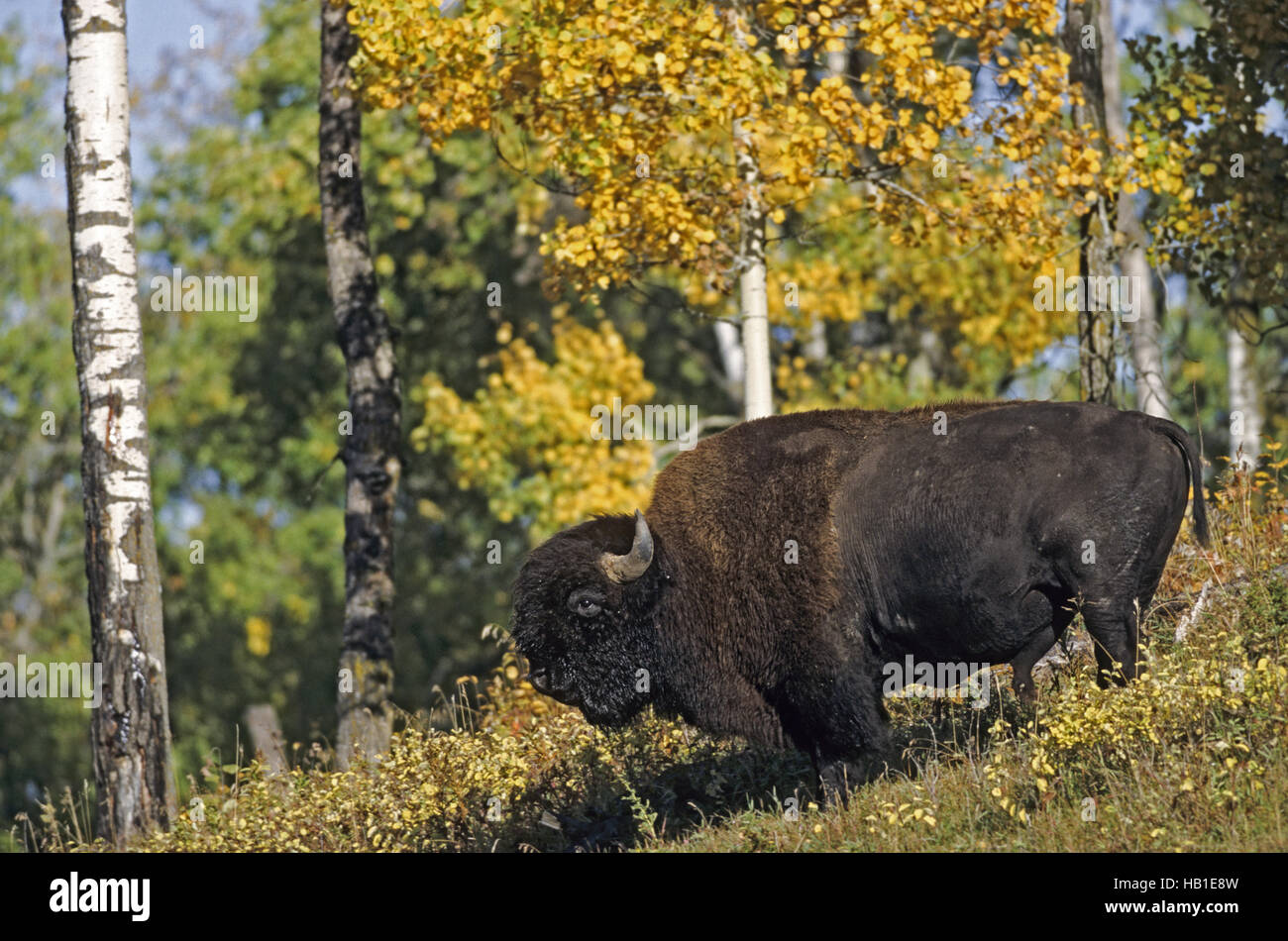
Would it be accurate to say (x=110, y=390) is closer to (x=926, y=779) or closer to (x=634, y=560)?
(x=634, y=560)

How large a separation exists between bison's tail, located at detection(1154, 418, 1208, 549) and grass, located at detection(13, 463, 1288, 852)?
62 centimetres

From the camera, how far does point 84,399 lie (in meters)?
10.2

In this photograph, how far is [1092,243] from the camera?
42.5ft

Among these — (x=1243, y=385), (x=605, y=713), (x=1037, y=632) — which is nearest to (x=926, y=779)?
(x=1037, y=632)

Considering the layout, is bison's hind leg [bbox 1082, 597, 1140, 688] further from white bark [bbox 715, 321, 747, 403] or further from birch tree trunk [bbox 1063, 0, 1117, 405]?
white bark [bbox 715, 321, 747, 403]

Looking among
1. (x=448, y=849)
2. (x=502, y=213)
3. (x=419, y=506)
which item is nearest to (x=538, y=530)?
(x=502, y=213)

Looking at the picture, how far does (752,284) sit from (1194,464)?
5.47 meters

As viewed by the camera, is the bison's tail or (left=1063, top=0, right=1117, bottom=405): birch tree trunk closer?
the bison's tail

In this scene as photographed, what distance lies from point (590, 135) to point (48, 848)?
6.56 meters

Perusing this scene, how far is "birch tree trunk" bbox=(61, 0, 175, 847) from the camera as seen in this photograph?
1012 centimetres

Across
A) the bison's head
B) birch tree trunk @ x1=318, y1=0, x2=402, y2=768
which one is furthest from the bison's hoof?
birch tree trunk @ x1=318, y1=0, x2=402, y2=768

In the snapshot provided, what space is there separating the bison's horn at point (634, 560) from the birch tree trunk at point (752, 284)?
427cm

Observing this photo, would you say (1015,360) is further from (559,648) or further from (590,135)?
(559,648)

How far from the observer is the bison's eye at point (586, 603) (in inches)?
340
